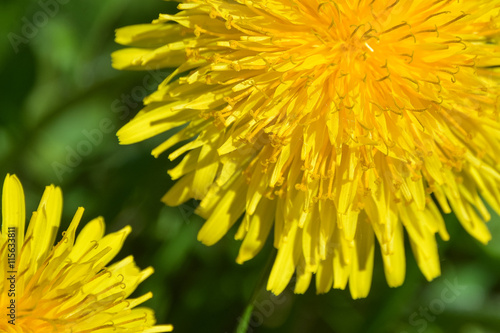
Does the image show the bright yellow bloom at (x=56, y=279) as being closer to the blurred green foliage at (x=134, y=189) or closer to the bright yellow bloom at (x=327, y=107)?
the bright yellow bloom at (x=327, y=107)

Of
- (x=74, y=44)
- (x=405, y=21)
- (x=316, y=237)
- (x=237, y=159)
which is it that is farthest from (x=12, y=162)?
(x=405, y=21)

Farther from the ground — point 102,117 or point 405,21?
point 102,117

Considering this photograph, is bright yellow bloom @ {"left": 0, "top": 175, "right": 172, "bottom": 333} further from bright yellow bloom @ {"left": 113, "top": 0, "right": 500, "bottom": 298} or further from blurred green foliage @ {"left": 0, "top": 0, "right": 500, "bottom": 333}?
blurred green foliage @ {"left": 0, "top": 0, "right": 500, "bottom": 333}

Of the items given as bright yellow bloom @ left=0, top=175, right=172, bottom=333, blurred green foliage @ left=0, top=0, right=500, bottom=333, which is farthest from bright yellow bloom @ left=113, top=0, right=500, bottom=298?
blurred green foliage @ left=0, top=0, right=500, bottom=333

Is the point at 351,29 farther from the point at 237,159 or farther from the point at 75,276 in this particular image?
the point at 75,276

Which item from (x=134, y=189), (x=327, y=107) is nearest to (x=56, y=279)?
(x=134, y=189)

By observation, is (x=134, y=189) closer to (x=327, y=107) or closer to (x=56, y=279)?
(x=56, y=279)
